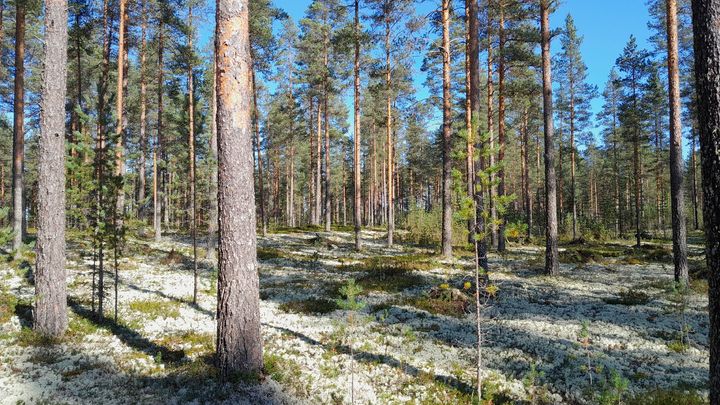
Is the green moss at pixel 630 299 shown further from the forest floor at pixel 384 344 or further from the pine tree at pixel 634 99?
the pine tree at pixel 634 99

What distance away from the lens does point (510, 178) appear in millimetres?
57250

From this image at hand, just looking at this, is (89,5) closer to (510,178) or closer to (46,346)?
(46,346)

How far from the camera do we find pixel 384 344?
8.09 metres

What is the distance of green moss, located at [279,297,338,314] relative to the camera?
10.7 metres

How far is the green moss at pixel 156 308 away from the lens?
10086mm

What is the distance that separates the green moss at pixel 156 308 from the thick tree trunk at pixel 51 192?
2075 mm

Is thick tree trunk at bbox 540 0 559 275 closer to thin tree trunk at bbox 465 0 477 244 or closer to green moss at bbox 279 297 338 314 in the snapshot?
thin tree trunk at bbox 465 0 477 244

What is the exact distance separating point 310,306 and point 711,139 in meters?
9.56

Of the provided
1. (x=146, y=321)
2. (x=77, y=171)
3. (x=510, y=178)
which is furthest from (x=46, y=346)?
(x=510, y=178)

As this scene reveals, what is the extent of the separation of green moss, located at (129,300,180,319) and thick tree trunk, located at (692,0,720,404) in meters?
10.7

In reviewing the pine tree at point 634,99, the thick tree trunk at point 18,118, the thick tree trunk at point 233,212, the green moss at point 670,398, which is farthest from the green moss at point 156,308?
the pine tree at point 634,99

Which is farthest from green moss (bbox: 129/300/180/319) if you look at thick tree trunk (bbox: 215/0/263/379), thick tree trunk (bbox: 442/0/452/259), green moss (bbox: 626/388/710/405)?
thick tree trunk (bbox: 442/0/452/259)

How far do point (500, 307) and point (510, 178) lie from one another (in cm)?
5068

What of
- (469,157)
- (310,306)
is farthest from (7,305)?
(469,157)
